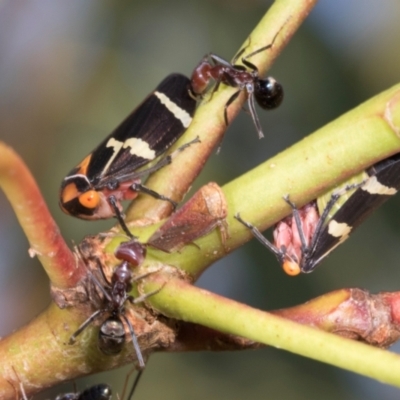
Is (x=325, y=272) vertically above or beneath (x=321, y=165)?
beneath

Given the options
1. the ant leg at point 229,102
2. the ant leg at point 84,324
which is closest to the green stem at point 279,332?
the ant leg at point 84,324

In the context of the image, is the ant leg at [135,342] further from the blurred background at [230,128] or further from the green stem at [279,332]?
the blurred background at [230,128]

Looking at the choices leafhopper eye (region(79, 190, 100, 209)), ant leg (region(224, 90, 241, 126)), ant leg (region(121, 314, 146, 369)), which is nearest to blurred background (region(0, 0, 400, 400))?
leafhopper eye (region(79, 190, 100, 209))

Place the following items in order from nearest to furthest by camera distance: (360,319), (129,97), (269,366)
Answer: (360,319), (269,366), (129,97)

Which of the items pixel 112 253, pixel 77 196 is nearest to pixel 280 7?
pixel 112 253

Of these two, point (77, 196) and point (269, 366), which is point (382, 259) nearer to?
point (269, 366)

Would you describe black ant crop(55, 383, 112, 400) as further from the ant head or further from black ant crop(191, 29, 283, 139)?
the ant head

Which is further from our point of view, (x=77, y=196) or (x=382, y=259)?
(x=382, y=259)
